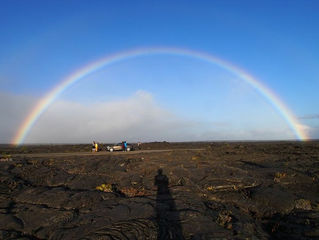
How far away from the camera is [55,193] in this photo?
12297 millimetres

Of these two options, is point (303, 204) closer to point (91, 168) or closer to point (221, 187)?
point (221, 187)

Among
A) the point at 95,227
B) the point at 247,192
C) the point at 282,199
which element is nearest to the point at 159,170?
the point at 247,192

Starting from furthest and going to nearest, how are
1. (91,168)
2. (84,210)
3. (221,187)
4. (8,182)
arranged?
(91,168)
(8,182)
(221,187)
(84,210)

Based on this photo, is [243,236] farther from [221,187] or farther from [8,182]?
[8,182]

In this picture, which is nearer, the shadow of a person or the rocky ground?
the shadow of a person

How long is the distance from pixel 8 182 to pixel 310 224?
1545 centimetres

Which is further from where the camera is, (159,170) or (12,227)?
(159,170)

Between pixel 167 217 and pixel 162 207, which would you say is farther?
pixel 162 207

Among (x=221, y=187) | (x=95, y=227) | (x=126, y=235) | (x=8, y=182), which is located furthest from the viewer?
(x=8, y=182)

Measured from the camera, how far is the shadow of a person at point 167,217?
7.27 meters

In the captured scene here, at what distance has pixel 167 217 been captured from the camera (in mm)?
8578

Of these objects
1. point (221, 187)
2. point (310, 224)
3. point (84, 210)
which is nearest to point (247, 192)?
point (221, 187)

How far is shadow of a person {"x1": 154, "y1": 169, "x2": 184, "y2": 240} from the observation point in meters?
7.27

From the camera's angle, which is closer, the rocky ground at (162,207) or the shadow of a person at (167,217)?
the shadow of a person at (167,217)
